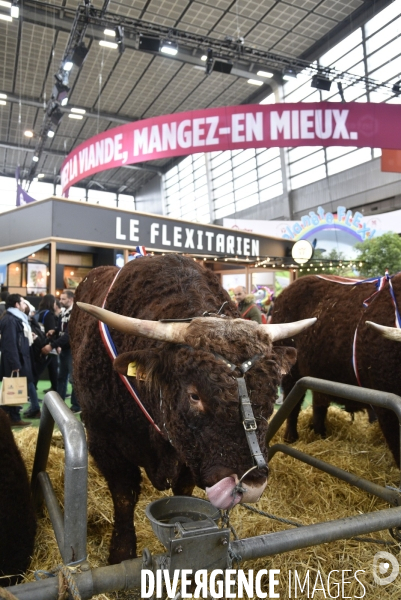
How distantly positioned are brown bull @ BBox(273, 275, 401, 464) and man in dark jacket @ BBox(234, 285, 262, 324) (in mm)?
1606

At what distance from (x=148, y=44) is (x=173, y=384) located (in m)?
12.6

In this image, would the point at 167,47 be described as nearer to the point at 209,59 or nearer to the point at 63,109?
the point at 209,59

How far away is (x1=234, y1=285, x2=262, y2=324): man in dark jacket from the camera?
6160 mm

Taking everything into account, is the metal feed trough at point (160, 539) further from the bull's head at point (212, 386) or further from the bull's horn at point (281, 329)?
the bull's horn at point (281, 329)

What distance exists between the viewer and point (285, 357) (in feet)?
5.82

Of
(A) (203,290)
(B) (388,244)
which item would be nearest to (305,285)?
(A) (203,290)

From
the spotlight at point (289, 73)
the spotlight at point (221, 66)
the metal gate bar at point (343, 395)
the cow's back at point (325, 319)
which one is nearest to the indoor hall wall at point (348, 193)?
the spotlight at point (289, 73)

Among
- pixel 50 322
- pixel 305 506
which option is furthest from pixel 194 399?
pixel 50 322

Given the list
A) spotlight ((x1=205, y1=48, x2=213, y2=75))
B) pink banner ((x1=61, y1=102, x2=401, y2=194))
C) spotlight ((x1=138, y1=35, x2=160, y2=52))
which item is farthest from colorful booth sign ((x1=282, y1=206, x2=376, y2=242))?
pink banner ((x1=61, y1=102, x2=401, y2=194))

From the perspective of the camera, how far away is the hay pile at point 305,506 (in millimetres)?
2092

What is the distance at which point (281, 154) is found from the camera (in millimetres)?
20625

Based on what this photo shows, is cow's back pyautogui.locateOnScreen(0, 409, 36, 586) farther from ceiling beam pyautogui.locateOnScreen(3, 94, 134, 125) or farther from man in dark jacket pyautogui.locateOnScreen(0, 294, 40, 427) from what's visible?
ceiling beam pyautogui.locateOnScreen(3, 94, 134, 125)

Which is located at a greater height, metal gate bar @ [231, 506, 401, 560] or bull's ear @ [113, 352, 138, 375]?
bull's ear @ [113, 352, 138, 375]

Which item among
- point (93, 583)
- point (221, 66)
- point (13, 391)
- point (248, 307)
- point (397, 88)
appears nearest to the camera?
point (93, 583)
